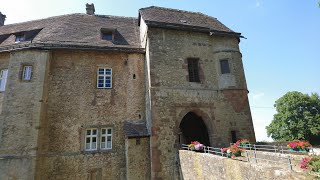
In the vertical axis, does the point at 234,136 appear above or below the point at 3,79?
below

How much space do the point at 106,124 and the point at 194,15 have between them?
449 inches

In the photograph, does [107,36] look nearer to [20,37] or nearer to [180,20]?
[180,20]

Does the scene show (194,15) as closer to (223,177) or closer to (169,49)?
(169,49)

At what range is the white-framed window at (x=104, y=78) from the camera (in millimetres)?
12701

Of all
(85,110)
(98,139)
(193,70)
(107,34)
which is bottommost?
(98,139)

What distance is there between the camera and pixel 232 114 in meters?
12.2

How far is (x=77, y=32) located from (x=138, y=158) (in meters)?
10.3

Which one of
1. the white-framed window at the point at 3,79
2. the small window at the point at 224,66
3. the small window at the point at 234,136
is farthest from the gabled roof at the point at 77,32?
the small window at the point at 234,136

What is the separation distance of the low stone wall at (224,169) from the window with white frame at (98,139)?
183 inches

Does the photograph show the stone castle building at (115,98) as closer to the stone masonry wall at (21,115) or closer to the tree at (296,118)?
the stone masonry wall at (21,115)

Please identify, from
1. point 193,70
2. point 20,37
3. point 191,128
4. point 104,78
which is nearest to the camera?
point 104,78

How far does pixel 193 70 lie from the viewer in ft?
42.9

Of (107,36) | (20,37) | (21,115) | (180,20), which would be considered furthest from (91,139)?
(180,20)

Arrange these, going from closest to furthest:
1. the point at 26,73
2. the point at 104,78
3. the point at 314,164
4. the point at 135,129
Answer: the point at 314,164, the point at 135,129, the point at 26,73, the point at 104,78
